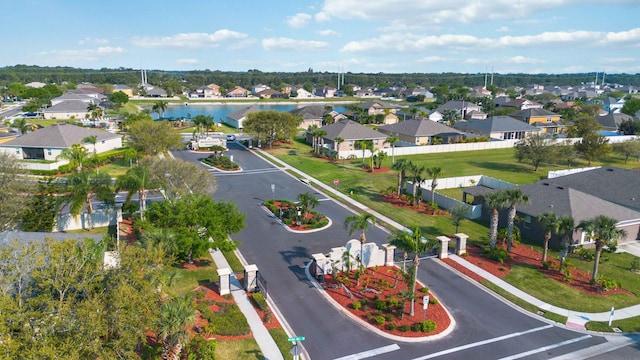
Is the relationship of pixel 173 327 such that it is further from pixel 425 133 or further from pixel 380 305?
pixel 425 133

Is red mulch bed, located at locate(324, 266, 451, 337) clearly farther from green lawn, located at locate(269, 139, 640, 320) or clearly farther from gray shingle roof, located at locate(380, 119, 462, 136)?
gray shingle roof, located at locate(380, 119, 462, 136)

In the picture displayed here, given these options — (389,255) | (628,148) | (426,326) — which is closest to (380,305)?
(426,326)

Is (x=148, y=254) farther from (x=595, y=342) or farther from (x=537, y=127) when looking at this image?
(x=537, y=127)

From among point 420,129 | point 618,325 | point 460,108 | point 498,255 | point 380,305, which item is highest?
point 460,108

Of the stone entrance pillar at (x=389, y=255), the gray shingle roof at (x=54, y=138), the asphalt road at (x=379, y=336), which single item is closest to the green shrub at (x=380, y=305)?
the asphalt road at (x=379, y=336)


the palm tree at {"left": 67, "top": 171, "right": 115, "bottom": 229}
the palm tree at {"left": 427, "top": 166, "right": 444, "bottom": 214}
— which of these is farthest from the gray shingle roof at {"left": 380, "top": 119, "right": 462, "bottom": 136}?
the palm tree at {"left": 67, "top": 171, "right": 115, "bottom": 229}
